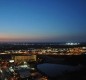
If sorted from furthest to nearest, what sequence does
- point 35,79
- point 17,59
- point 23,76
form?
point 17,59 → point 23,76 → point 35,79

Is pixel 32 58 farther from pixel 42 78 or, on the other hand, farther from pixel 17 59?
pixel 42 78

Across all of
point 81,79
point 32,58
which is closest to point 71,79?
point 81,79

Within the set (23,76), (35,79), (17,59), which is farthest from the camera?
(17,59)

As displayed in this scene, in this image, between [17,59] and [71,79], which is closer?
[71,79]

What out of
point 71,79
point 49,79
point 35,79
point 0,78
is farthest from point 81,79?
point 0,78

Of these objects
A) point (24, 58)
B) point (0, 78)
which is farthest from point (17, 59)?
point (0, 78)

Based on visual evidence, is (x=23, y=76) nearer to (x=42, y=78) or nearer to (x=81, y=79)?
(x=42, y=78)

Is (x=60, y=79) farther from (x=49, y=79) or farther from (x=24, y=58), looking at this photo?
(x=24, y=58)

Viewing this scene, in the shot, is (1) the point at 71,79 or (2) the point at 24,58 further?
(2) the point at 24,58
